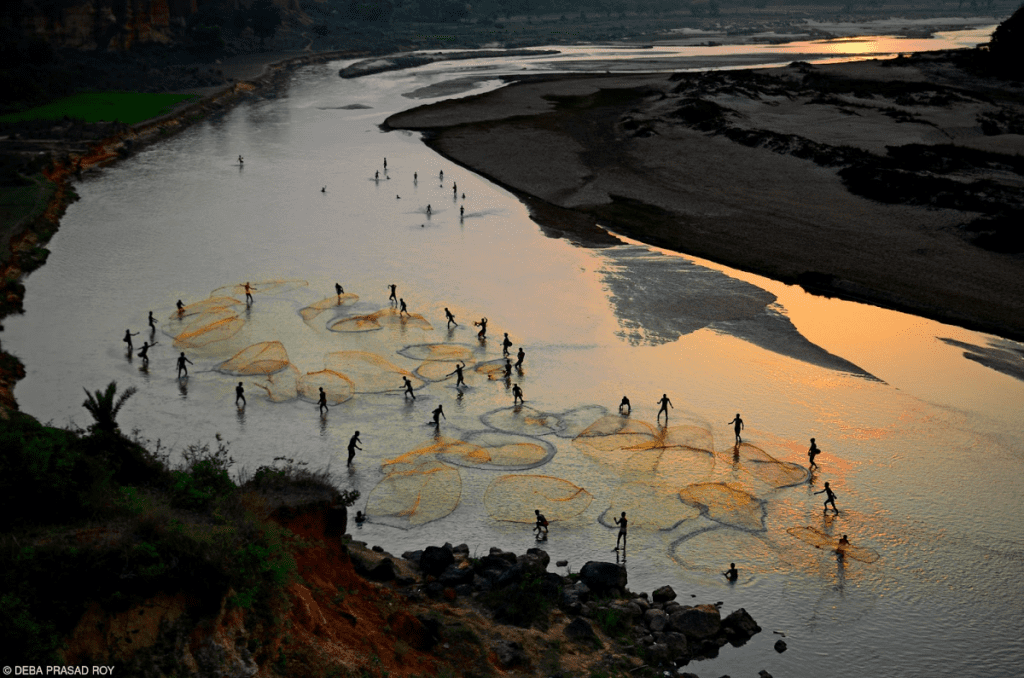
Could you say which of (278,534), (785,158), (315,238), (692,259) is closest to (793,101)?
(785,158)

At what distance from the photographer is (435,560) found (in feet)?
69.8

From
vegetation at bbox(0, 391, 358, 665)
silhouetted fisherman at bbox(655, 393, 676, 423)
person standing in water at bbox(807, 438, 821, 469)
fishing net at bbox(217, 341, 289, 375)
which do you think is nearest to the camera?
vegetation at bbox(0, 391, 358, 665)

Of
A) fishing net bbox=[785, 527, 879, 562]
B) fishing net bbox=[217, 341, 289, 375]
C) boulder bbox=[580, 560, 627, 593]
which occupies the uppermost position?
fishing net bbox=[217, 341, 289, 375]

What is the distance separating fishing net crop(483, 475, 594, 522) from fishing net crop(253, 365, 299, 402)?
995 centimetres

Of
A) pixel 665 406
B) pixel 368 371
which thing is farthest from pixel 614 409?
pixel 368 371

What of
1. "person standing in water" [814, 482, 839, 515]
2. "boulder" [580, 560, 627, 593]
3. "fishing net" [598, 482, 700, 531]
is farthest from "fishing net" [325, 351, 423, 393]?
"person standing in water" [814, 482, 839, 515]

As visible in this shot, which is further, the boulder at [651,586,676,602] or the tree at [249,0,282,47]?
the tree at [249,0,282,47]

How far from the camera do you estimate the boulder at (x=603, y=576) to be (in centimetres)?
2103

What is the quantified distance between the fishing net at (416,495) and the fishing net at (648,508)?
15.9ft

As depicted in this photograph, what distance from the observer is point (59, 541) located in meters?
13.4

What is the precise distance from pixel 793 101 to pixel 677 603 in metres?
84.5

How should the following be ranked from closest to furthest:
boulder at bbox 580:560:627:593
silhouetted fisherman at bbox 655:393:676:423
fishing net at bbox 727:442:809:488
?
1. boulder at bbox 580:560:627:593
2. fishing net at bbox 727:442:809:488
3. silhouetted fisherman at bbox 655:393:676:423

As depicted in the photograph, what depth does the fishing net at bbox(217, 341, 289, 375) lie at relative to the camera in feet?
110

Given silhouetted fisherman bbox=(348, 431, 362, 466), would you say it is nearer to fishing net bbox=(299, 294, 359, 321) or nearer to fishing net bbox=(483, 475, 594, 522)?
fishing net bbox=(483, 475, 594, 522)
